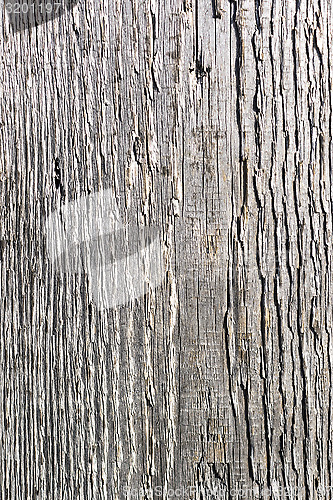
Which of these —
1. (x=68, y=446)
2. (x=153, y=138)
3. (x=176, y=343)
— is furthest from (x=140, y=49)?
(x=68, y=446)

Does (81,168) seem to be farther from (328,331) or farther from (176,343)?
(328,331)

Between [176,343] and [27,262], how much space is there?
0.29m

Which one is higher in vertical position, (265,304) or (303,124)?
(303,124)

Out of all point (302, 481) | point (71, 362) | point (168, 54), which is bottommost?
point (302, 481)

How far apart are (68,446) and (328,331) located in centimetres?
47

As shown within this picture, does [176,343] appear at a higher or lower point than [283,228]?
lower

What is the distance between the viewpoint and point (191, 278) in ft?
2.27

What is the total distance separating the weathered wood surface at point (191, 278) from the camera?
676 millimetres

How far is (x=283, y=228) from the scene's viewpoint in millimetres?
691

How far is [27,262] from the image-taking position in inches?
27.9

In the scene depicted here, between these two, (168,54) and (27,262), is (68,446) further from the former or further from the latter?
(168,54)

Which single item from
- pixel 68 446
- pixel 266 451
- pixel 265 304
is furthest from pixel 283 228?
pixel 68 446

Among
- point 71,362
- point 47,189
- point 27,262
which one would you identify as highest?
point 47,189

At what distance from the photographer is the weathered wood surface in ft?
2.22
